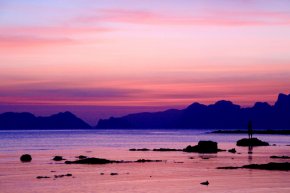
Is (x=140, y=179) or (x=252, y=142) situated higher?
(x=252, y=142)

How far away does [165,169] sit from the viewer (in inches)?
2758

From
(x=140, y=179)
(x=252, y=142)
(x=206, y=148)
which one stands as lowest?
(x=140, y=179)

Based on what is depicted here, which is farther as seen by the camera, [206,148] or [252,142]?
[252,142]

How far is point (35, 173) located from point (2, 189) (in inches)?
592

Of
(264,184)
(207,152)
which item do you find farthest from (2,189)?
(207,152)

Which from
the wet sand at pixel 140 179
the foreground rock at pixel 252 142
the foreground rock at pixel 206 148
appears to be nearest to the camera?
the wet sand at pixel 140 179

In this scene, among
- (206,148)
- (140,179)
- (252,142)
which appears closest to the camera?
(140,179)

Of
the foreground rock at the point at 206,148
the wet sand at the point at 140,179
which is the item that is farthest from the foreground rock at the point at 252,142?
the wet sand at the point at 140,179

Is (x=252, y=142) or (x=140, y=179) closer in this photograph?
(x=140, y=179)

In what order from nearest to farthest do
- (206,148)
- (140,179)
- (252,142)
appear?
(140,179), (206,148), (252,142)

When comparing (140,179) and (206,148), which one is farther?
A: (206,148)

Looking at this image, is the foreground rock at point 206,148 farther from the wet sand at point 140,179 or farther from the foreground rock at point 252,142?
the wet sand at point 140,179

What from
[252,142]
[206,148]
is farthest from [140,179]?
[252,142]

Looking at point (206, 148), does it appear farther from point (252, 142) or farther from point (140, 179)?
point (140, 179)
